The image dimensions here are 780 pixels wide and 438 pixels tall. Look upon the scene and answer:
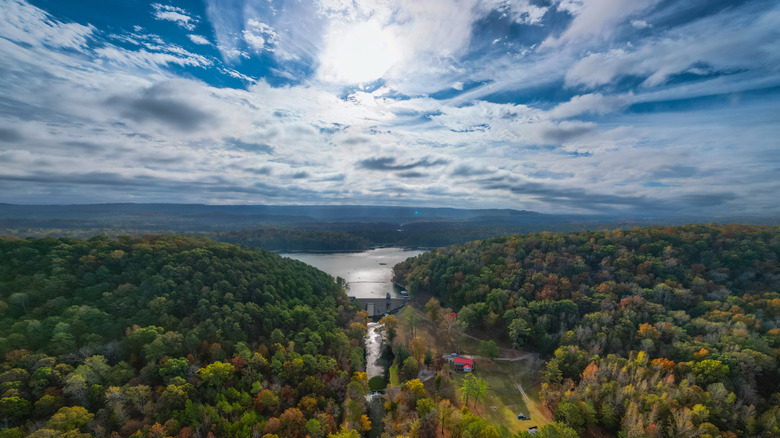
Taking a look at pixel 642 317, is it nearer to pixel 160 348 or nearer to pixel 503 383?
pixel 503 383

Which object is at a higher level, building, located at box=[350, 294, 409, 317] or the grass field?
the grass field

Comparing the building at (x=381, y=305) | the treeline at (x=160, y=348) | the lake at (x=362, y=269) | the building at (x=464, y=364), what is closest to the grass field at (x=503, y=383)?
the building at (x=464, y=364)

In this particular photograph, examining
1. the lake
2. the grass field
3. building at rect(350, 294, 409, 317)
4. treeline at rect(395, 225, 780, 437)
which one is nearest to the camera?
treeline at rect(395, 225, 780, 437)

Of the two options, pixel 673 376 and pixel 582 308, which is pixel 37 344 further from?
pixel 582 308

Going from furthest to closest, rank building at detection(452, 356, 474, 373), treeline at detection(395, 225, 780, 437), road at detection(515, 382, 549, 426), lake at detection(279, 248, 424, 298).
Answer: lake at detection(279, 248, 424, 298) → building at detection(452, 356, 474, 373) → road at detection(515, 382, 549, 426) → treeline at detection(395, 225, 780, 437)

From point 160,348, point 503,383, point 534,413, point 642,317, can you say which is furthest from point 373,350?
point 642,317

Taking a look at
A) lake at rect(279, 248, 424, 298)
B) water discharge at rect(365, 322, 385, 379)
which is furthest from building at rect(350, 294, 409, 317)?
water discharge at rect(365, 322, 385, 379)

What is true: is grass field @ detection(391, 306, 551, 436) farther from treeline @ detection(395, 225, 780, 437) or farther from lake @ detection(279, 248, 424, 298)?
lake @ detection(279, 248, 424, 298)
